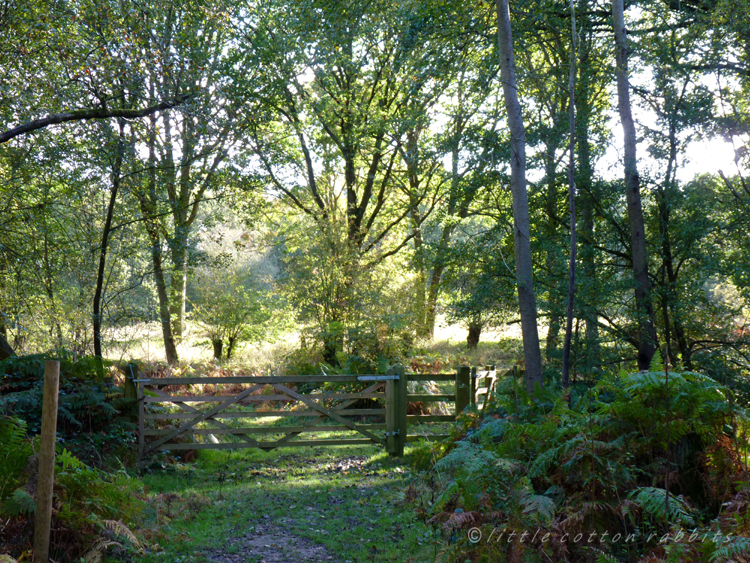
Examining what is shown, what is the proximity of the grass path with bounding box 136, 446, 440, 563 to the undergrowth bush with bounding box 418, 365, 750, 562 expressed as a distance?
33.0 inches

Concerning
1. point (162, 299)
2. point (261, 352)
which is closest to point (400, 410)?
point (162, 299)

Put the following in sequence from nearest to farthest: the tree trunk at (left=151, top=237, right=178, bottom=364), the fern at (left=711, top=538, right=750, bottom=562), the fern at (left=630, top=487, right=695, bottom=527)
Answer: the fern at (left=711, top=538, right=750, bottom=562)
the fern at (left=630, top=487, right=695, bottom=527)
the tree trunk at (left=151, top=237, right=178, bottom=364)

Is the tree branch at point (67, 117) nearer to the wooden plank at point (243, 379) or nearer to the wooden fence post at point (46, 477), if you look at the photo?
the wooden plank at point (243, 379)

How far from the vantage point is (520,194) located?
25.2 feet

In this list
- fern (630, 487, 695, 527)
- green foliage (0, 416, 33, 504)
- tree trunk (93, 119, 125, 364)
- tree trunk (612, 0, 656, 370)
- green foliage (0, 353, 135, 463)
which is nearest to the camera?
fern (630, 487, 695, 527)

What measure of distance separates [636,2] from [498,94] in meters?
5.44

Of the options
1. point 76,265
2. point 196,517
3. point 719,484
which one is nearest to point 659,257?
point 719,484

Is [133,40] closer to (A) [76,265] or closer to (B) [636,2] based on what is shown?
(A) [76,265]

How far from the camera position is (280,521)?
550 cm

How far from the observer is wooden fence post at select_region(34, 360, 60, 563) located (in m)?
3.55

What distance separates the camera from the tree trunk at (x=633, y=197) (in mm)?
9398

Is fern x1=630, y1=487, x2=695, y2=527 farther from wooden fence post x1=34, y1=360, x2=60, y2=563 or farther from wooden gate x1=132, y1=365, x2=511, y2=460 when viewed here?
wooden gate x1=132, y1=365, x2=511, y2=460

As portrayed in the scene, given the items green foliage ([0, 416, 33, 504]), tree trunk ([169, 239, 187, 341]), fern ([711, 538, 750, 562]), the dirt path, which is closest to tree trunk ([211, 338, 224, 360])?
tree trunk ([169, 239, 187, 341])

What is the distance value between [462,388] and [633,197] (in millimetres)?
4656
